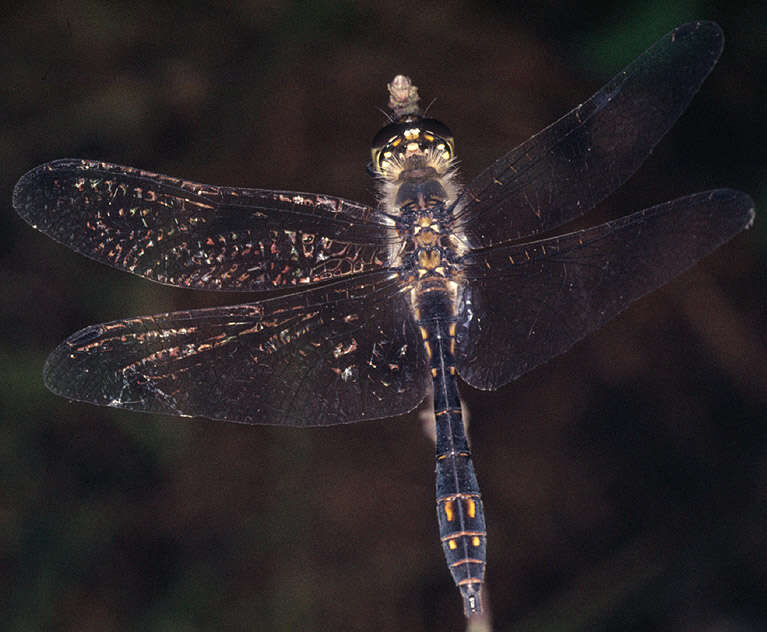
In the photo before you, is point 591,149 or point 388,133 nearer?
point 591,149

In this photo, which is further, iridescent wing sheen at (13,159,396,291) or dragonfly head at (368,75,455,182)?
dragonfly head at (368,75,455,182)

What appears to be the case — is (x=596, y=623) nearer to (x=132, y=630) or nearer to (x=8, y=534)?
(x=132, y=630)

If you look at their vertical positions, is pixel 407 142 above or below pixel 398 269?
above

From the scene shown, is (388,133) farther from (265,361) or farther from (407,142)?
(265,361)

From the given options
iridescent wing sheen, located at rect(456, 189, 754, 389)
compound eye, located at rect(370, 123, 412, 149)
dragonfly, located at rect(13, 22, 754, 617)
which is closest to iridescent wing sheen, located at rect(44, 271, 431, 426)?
dragonfly, located at rect(13, 22, 754, 617)

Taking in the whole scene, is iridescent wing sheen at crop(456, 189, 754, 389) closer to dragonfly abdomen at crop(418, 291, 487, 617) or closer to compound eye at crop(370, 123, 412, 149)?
dragonfly abdomen at crop(418, 291, 487, 617)

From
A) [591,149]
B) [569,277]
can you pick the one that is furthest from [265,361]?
[591,149]

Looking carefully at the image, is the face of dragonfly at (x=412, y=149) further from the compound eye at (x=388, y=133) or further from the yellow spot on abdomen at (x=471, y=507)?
the yellow spot on abdomen at (x=471, y=507)

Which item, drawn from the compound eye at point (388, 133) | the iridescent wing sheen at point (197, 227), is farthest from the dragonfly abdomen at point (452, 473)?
the compound eye at point (388, 133)
